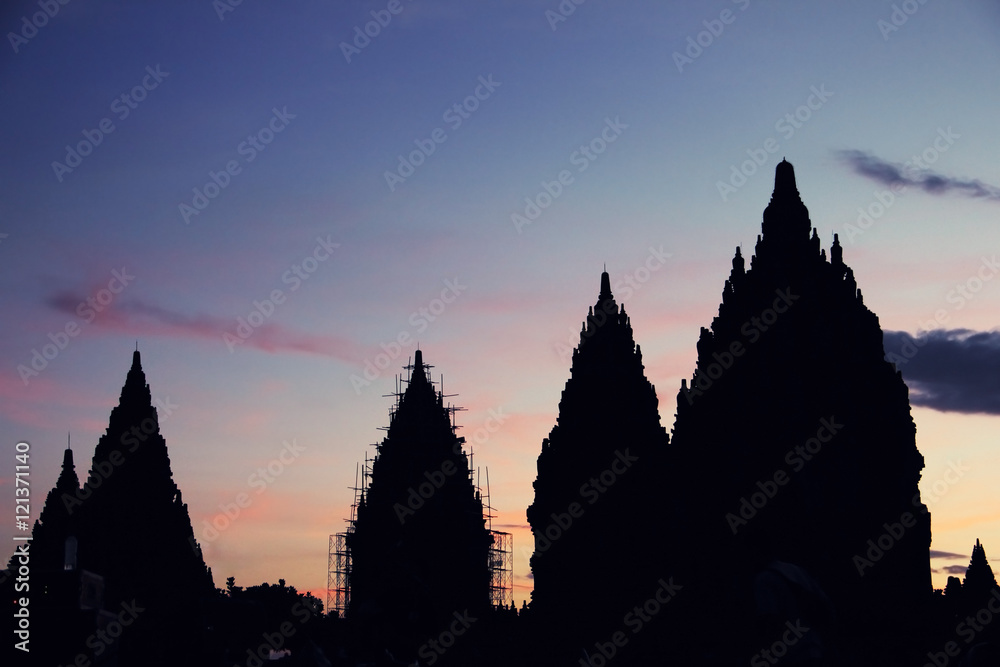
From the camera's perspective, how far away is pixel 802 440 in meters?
88.7

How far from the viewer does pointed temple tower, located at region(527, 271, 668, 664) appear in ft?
276

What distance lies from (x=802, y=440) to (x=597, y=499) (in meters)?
13.9

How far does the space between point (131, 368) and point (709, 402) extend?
3850 cm

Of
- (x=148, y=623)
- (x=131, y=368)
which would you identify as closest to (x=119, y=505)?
(x=131, y=368)

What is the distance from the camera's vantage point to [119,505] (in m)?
84.3

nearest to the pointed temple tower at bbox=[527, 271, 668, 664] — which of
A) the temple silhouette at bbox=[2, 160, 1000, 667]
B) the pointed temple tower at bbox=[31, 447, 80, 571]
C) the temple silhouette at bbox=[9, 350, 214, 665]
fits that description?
the temple silhouette at bbox=[2, 160, 1000, 667]

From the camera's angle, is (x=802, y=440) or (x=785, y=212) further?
(x=785, y=212)

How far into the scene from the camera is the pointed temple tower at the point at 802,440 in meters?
84.2

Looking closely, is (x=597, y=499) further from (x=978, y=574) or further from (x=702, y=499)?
(x=978, y=574)
